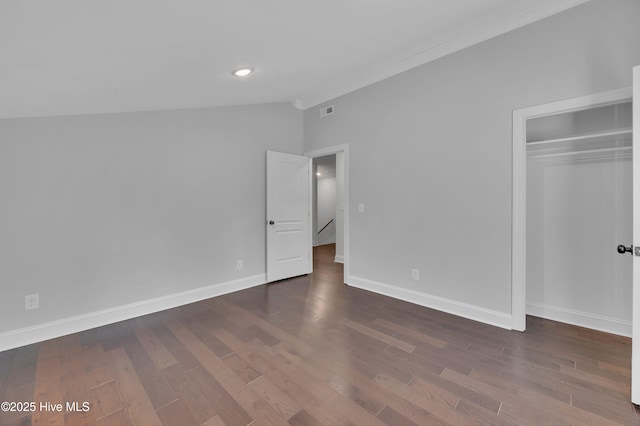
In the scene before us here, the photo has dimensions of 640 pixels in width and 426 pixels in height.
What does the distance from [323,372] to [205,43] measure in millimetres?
2438

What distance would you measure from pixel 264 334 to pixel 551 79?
3.39 meters

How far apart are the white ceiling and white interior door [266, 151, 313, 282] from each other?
1193 millimetres

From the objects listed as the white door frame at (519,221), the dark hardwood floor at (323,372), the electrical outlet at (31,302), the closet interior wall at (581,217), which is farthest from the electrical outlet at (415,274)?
the electrical outlet at (31,302)

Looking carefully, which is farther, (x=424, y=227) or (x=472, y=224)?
(x=424, y=227)

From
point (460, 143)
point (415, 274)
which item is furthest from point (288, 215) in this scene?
point (460, 143)

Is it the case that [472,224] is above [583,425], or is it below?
above

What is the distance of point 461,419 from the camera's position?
1579 mm

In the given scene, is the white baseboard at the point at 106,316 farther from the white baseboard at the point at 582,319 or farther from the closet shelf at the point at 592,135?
the closet shelf at the point at 592,135

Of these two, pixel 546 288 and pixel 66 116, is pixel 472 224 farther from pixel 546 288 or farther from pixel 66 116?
pixel 66 116

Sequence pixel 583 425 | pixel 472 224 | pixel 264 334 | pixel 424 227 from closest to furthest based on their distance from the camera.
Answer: pixel 583 425, pixel 264 334, pixel 472 224, pixel 424 227

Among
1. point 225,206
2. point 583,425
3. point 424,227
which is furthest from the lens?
point 225,206

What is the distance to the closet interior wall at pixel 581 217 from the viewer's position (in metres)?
2.55

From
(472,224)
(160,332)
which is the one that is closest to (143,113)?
(160,332)

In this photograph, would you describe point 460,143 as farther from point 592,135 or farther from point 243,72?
point 243,72
